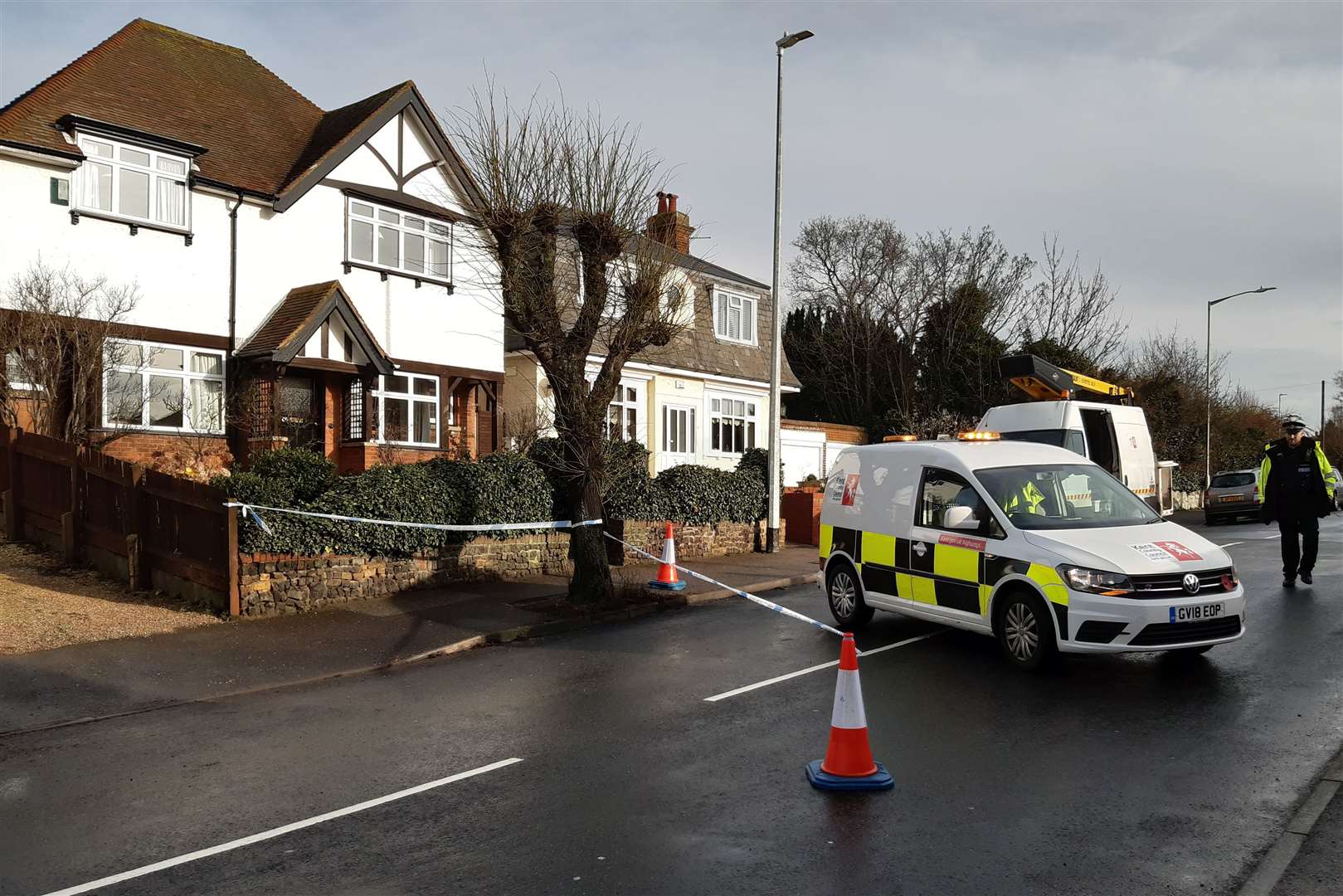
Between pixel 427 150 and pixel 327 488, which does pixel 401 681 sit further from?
pixel 427 150

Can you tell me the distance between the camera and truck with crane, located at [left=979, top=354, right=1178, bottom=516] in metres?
16.4

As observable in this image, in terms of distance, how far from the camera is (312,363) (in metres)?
18.9

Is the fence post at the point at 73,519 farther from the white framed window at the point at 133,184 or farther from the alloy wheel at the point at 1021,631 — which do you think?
the alloy wheel at the point at 1021,631

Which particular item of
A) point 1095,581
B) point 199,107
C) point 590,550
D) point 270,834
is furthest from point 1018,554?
point 199,107

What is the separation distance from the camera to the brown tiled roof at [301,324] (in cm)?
1833

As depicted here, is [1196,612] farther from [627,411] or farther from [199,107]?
[627,411]

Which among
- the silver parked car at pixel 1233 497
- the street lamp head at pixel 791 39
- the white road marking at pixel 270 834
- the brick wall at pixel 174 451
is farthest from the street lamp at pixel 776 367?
the silver parked car at pixel 1233 497

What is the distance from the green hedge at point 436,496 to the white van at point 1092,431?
4841 mm

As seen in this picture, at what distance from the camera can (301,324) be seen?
18.6 m

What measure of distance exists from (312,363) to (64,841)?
1454 centimetres

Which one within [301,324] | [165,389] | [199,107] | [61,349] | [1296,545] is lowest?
[1296,545]

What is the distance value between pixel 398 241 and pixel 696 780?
58.7 ft

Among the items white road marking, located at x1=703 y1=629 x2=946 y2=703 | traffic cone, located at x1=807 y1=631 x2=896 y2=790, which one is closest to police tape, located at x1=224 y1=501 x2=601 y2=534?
white road marking, located at x1=703 y1=629 x2=946 y2=703

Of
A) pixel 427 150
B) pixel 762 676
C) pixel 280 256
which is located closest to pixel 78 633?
pixel 762 676
